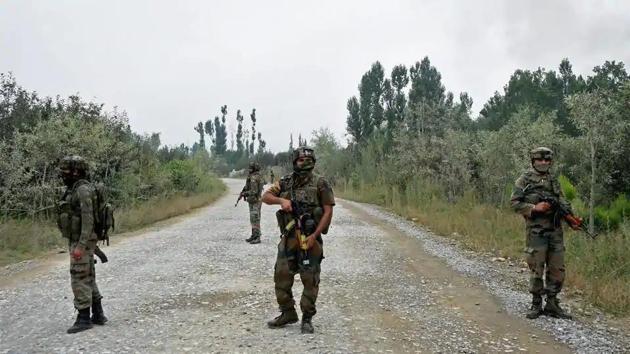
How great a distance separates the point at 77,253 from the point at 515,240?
8.93m

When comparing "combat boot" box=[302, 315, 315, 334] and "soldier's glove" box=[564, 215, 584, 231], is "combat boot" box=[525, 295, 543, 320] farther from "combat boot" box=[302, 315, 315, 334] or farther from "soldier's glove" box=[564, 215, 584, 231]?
"combat boot" box=[302, 315, 315, 334]

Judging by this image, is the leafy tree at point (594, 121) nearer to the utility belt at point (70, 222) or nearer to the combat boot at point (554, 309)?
the combat boot at point (554, 309)

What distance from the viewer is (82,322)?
5273mm

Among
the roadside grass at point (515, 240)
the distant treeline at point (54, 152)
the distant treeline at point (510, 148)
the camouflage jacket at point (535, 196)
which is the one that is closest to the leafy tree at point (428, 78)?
A: the distant treeline at point (510, 148)

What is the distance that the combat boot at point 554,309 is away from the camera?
5926 mm

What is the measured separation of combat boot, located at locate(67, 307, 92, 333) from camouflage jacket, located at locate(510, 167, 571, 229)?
194 inches

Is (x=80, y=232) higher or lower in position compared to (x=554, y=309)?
higher

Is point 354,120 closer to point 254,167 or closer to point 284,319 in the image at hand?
point 254,167

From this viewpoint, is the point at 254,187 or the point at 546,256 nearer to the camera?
the point at 546,256

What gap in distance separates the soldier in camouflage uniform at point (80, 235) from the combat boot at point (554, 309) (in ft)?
16.4

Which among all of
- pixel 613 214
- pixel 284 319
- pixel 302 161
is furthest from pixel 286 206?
pixel 613 214

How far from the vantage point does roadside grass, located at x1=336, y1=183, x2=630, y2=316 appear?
683 cm

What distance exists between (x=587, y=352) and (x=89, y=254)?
5009mm

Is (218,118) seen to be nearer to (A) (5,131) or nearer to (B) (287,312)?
(A) (5,131)
